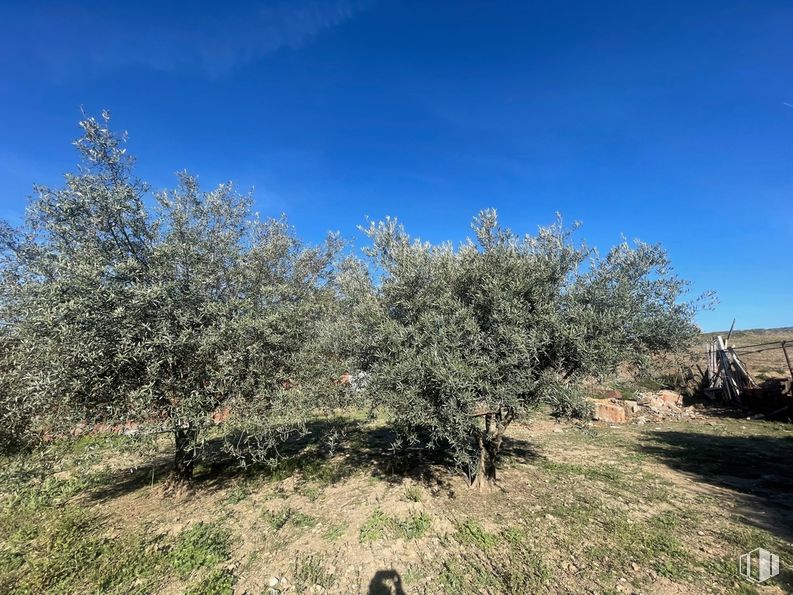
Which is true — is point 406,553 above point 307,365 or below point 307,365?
below

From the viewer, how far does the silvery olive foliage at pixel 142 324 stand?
21.4 ft

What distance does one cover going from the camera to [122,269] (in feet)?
22.2

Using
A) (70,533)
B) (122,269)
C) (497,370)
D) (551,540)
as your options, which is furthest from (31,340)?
(551,540)

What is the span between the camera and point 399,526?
753 cm

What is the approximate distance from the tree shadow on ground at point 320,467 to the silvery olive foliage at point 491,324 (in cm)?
209

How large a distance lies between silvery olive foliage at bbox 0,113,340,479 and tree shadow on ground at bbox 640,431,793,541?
384 inches

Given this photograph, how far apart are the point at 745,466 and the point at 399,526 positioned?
10.7m

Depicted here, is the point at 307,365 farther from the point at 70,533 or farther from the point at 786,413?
the point at 786,413

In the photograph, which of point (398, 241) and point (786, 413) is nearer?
point (398, 241)

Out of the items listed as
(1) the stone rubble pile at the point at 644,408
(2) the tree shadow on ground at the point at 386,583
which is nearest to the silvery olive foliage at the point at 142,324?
(2) the tree shadow on ground at the point at 386,583

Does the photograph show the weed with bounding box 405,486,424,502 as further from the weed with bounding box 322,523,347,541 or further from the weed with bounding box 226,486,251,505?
the weed with bounding box 226,486,251,505

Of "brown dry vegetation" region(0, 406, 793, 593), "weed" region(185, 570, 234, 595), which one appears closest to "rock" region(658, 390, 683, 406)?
"brown dry vegetation" region(0, 406, 793, 593)

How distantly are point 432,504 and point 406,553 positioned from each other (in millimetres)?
1935

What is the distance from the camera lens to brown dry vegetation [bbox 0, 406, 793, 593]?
6012 millimetres
